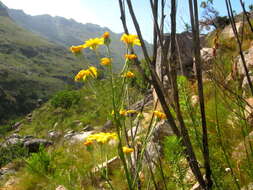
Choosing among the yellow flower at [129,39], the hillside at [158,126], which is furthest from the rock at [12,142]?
the yellow flower at [129,39]

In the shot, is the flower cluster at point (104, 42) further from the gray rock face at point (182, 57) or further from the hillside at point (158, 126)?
the gray rock face at point (182, 57)

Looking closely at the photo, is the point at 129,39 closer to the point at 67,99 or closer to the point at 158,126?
the point at 158,126

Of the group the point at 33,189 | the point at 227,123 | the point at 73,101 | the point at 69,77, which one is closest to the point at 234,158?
the point at 227,123

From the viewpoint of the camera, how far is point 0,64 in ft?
294

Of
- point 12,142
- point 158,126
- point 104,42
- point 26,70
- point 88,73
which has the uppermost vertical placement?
point 26,70

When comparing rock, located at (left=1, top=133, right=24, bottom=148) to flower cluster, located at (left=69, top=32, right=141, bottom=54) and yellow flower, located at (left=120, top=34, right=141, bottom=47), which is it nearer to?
flower cluster, located at (left=69, top=32, right=141, bottom=54)

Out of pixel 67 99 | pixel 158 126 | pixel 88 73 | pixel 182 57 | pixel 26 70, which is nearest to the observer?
pixel 88 73

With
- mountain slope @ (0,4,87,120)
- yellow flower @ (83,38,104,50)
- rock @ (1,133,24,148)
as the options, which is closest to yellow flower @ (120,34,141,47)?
yellow flower @ (83,38,104,50)

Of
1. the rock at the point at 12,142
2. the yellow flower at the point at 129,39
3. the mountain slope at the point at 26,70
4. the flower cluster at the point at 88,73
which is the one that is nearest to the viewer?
the flower cluster at the point at 88,73

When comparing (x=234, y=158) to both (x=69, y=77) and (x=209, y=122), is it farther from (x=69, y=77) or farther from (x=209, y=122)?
(x=69, y=77)

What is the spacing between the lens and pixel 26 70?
9744cm

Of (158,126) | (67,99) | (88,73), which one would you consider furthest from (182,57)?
(67,99)

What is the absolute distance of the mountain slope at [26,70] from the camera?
77.4 m

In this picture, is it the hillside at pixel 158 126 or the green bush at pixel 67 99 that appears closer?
the hillside at pixel 158 126
